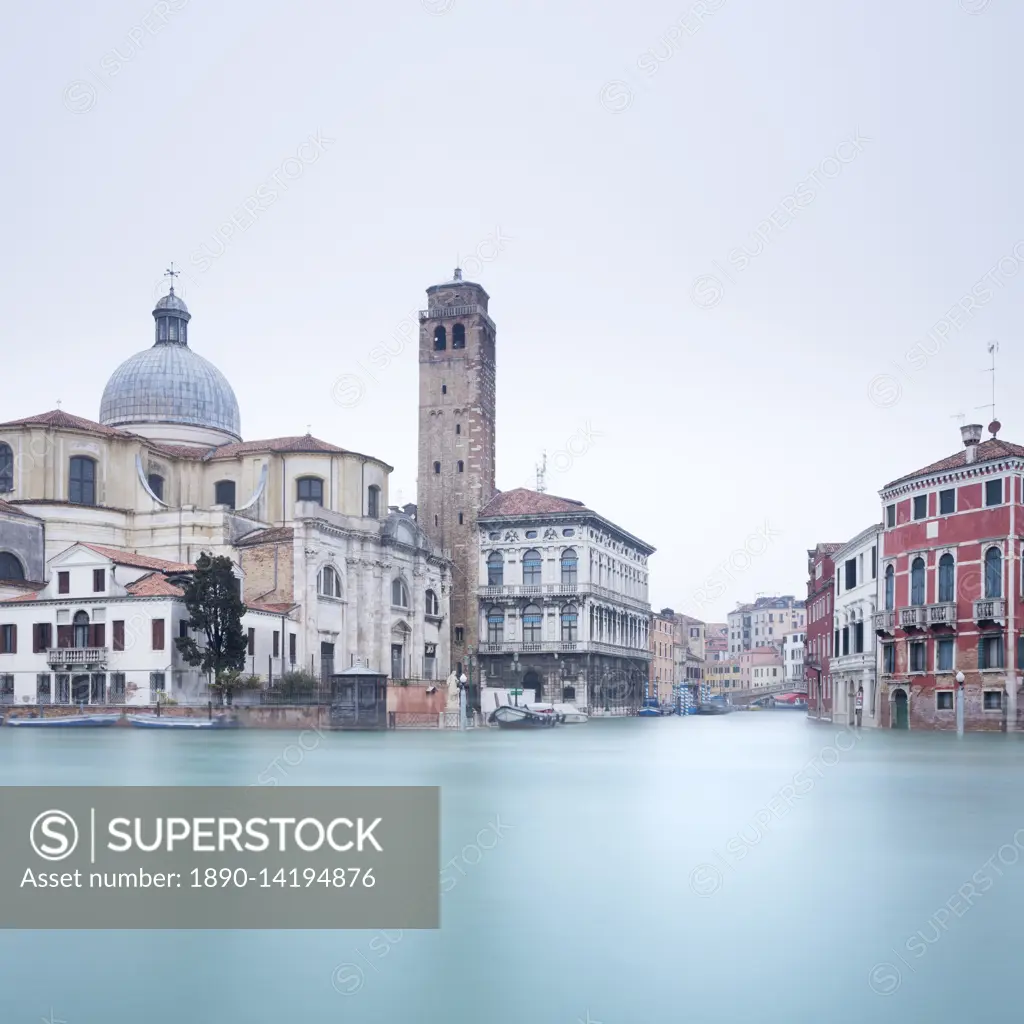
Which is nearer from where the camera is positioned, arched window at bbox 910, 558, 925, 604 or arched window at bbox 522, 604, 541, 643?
arched window at bbox 910, 558, 925, 604

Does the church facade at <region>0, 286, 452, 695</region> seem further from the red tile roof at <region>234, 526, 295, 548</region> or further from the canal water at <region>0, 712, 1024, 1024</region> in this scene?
the canal water at <region>0, 712, 1024, 1024</region>

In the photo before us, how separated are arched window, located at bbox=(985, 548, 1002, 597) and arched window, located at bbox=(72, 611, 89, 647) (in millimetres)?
28170

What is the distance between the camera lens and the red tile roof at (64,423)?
50688 millimetres

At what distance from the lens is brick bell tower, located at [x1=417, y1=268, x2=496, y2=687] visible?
64625 millimetres

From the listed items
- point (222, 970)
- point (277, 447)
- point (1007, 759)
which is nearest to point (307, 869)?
point (222, 970)

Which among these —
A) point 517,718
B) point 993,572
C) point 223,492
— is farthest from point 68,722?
point 993,572

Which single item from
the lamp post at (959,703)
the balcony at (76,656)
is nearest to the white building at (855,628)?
the lamp post at (959,703)

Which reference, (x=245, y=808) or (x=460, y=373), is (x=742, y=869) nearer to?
(x=245, y=808)

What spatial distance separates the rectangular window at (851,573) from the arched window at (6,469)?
→ 31.9 m

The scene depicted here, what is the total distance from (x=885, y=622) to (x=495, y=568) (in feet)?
89.4

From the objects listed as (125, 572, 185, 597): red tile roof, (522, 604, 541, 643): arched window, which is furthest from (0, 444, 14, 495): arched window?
(522, 604, 541, 643): arched window

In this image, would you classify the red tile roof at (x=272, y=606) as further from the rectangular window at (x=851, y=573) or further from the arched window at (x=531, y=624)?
the rectangular window at (x=851, y=573)

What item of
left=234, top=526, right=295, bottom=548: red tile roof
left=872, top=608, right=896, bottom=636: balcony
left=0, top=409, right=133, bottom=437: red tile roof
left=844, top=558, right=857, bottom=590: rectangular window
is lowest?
left=872, top=608, right=896, bottom=636: balcony

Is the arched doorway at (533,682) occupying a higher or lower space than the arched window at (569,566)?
lower
